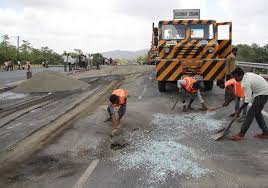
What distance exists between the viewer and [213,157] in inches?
268

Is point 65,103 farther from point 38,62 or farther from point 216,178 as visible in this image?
point 38,62

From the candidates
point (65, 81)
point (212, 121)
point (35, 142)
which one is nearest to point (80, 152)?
point (35, 142)

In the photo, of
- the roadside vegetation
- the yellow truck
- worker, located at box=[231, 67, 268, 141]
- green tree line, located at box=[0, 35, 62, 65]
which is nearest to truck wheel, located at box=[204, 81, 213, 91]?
the yellow truck

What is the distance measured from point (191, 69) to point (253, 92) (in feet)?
25.7

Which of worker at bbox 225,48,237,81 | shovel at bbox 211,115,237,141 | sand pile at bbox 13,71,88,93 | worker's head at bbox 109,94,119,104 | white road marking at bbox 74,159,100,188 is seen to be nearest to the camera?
white road marking at bbox 74,159,100,188

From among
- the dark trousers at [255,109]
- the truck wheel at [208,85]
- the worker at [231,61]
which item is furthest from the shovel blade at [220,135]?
the truck wheel at [208,85]

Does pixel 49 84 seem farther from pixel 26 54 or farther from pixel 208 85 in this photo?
pixel 26 54

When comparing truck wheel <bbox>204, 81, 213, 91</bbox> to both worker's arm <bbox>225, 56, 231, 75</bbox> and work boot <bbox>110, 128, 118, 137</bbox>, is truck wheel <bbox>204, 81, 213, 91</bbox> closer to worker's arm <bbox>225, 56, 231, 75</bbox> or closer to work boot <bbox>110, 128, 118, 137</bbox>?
worker's arm <bbox>225, 56, 231, 75</bbox>

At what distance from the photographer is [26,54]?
251ft

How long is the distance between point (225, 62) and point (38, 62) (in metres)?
65.0

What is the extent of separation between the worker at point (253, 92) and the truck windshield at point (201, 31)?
7.93m

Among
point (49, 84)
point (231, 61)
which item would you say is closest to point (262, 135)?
point (231, 61)

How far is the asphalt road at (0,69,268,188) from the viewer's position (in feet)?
18.6

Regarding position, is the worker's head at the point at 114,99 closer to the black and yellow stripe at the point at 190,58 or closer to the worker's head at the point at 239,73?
the worker's head at the point at 239,73
